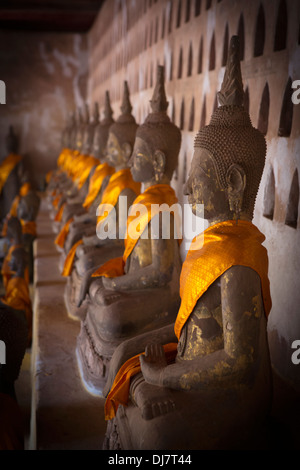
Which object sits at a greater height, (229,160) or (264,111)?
(264,111)

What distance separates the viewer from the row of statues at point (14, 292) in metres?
2.38

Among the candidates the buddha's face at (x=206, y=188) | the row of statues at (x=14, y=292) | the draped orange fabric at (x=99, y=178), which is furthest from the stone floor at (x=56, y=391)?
the buddha's face at (x=206, y=188)

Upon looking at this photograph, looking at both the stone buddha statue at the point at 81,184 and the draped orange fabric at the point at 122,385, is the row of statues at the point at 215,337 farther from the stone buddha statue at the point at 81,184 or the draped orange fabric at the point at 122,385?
the stone buddha statue at the point at 81,184

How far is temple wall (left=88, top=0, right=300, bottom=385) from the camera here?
9.23 ft

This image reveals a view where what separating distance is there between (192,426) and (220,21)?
3033 millimetres

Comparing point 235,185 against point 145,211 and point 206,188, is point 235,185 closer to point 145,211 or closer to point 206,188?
point 206,188

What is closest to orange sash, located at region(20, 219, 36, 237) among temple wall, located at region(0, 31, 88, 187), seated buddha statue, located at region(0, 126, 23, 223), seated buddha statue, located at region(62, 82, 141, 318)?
seated buddha statue, located at region(0, 126, 23, 223)

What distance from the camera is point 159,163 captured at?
346cm

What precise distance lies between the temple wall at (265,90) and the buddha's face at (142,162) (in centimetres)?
75

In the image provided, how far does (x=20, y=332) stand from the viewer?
2756 mm

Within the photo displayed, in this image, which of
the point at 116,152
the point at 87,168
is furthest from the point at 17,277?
the point at 116,152

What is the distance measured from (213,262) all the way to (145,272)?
4.09ft

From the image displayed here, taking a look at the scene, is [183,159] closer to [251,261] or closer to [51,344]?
[51,344]

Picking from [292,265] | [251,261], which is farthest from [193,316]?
[292,265]
